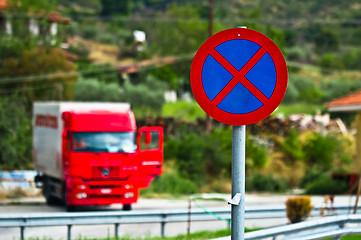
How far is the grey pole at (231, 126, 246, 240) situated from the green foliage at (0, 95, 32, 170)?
2487 cm

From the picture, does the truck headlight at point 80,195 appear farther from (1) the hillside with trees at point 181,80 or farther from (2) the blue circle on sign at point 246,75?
(2) the blue circle on sign at point 246,75

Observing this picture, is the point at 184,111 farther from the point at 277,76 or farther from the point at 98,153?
the point at 277,76

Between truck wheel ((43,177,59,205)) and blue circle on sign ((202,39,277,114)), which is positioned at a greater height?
blue circle on sign ((202,39,277,114))

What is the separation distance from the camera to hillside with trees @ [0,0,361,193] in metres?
31.5

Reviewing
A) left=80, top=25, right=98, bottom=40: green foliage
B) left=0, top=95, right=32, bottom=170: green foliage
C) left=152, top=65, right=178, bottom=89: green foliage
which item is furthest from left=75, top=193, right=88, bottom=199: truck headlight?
left=80, top=25, right=98, bottom=40: green foliage

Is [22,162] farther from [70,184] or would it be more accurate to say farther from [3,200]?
[70,184]

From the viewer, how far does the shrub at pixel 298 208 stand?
13648 mm

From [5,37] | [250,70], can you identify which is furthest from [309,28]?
[250,70]

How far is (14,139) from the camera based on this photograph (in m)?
29.8

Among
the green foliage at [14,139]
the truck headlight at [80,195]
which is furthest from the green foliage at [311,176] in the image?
the truck headlight at [80,195]

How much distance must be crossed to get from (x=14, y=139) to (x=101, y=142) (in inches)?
457

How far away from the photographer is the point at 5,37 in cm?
5241

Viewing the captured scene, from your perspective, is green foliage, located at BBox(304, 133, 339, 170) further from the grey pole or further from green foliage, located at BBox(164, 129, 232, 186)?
the grey pole

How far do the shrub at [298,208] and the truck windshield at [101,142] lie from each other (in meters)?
6.50
